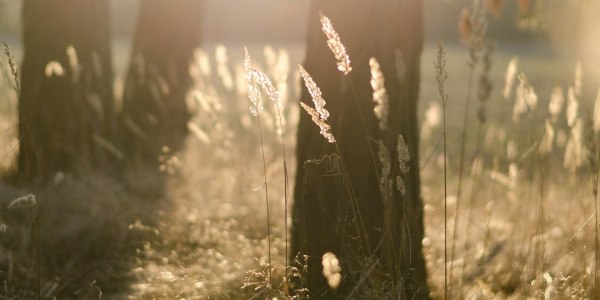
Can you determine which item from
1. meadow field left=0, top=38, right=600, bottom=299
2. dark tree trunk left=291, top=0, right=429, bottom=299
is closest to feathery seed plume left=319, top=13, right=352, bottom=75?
meadow field left=0, top=38, right=600, bottom=299

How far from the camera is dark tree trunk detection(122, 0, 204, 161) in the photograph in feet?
31.0

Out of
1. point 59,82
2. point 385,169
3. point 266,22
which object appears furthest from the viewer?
point 266,22

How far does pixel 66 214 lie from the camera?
→ 19.2 ft

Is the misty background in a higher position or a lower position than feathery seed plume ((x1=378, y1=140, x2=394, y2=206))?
higher

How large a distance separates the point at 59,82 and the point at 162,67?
2.51m

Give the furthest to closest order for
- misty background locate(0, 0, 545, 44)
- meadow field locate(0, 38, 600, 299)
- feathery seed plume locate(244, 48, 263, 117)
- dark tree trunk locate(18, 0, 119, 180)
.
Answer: misty background locate(0, 0, 545, 44) < dark tree trunk locate(18, 0, 119, 180) < meadow field locate(0, 38, 600, 299) < feathery seed plume locate(244, 48, 263, 117)

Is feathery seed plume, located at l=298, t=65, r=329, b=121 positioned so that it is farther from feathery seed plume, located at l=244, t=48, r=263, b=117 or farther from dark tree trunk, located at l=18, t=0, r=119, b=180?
dark tree trunk, located at l=18, t=0, r=119, b=180

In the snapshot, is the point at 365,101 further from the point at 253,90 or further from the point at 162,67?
the point at 162,67

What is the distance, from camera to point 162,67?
32.1ft

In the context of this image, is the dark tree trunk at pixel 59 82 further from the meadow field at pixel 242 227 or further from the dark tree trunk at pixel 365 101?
the dark tree trunk at pixel 365 101

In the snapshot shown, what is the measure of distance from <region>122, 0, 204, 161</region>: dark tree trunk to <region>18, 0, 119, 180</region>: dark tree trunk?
168 centimetres

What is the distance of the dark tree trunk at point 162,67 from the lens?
9438mm

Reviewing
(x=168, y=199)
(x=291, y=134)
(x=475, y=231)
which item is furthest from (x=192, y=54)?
(x=475, y=231)

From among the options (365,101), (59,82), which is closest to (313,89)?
(365,101)
